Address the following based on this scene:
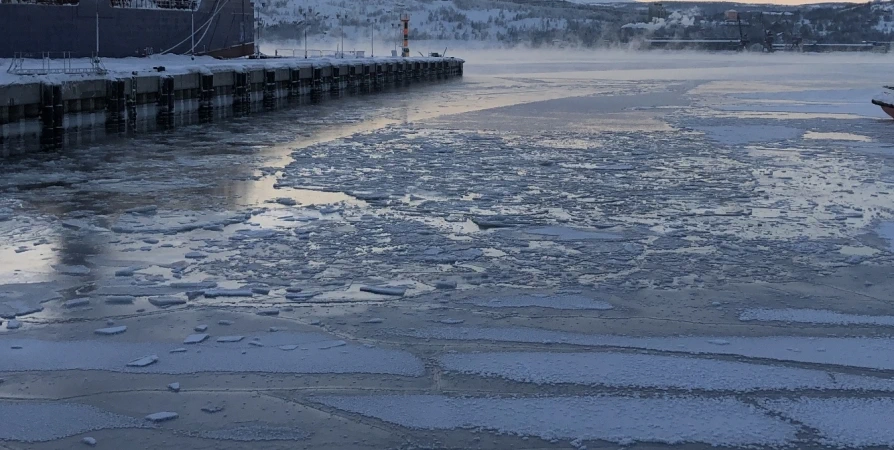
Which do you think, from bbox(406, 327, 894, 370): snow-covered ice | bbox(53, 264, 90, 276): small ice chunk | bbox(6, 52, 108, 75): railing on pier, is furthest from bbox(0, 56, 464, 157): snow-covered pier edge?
bbox(406, 327, 894, 370): snow-covered ice

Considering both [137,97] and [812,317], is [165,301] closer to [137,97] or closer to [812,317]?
[812,317]

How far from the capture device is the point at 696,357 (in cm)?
559

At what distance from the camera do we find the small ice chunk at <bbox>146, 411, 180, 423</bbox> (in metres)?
4.56

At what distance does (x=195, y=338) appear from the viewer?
5750mm

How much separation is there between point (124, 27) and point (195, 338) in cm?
3076

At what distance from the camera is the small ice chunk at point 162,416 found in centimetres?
456

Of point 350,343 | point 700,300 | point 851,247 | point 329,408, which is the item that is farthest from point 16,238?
point 851,247

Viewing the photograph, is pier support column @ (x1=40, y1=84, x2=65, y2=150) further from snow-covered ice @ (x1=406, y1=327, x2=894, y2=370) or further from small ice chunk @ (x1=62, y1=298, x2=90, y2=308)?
snow-covered ice @ (x1=406, y1=327, x2=894, y2=370)

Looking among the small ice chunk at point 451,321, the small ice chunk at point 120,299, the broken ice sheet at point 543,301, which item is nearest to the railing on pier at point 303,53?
the small ice chunk at point 120,299

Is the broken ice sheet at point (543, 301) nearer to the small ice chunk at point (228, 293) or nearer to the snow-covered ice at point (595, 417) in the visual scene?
the small ice chunk at point (228, 293)

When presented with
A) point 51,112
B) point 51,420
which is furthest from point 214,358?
point 51,112

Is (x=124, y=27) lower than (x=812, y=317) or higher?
higher

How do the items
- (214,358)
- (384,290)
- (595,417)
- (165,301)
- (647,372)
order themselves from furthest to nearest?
(384,290) < (165,301) < (214,358) < (647,372) < (595,417)

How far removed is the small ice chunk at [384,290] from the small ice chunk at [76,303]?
1.74 metres
